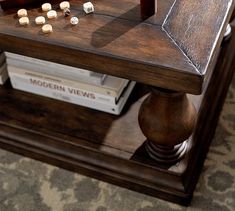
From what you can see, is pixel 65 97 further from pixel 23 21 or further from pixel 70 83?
pixel 23 21

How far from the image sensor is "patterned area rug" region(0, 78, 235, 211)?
982 mm

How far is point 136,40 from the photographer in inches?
30.8

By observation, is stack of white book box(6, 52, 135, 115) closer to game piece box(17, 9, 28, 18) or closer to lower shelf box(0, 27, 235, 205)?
lower shelf box(0, 27, 235, 205)

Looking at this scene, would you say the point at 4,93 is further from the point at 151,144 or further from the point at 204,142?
the point at 204,142

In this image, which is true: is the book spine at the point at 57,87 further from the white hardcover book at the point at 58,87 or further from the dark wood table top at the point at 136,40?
the dark wood table top at the point at 136,40

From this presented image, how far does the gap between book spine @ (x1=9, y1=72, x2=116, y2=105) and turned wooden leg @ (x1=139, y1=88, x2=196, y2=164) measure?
16 centimetres

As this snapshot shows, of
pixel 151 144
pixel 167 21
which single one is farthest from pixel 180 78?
pixel 151 144

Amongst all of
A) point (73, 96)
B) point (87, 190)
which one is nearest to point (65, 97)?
point (73, 96)

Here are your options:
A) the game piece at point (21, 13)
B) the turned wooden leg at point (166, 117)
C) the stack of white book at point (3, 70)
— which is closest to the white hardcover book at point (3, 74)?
the stack of white book at point (3, 70)

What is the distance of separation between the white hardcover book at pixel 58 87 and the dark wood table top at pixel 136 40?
0.25m

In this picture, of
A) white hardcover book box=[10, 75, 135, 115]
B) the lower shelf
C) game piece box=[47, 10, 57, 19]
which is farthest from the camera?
white hardcover book box=[10, 75, 135, 115]

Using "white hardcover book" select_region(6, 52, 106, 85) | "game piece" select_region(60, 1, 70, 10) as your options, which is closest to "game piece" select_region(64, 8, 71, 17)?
"game piece" select_region(60, 1, 70, 10)

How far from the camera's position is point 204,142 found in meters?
1.05

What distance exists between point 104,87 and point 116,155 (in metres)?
0.17
